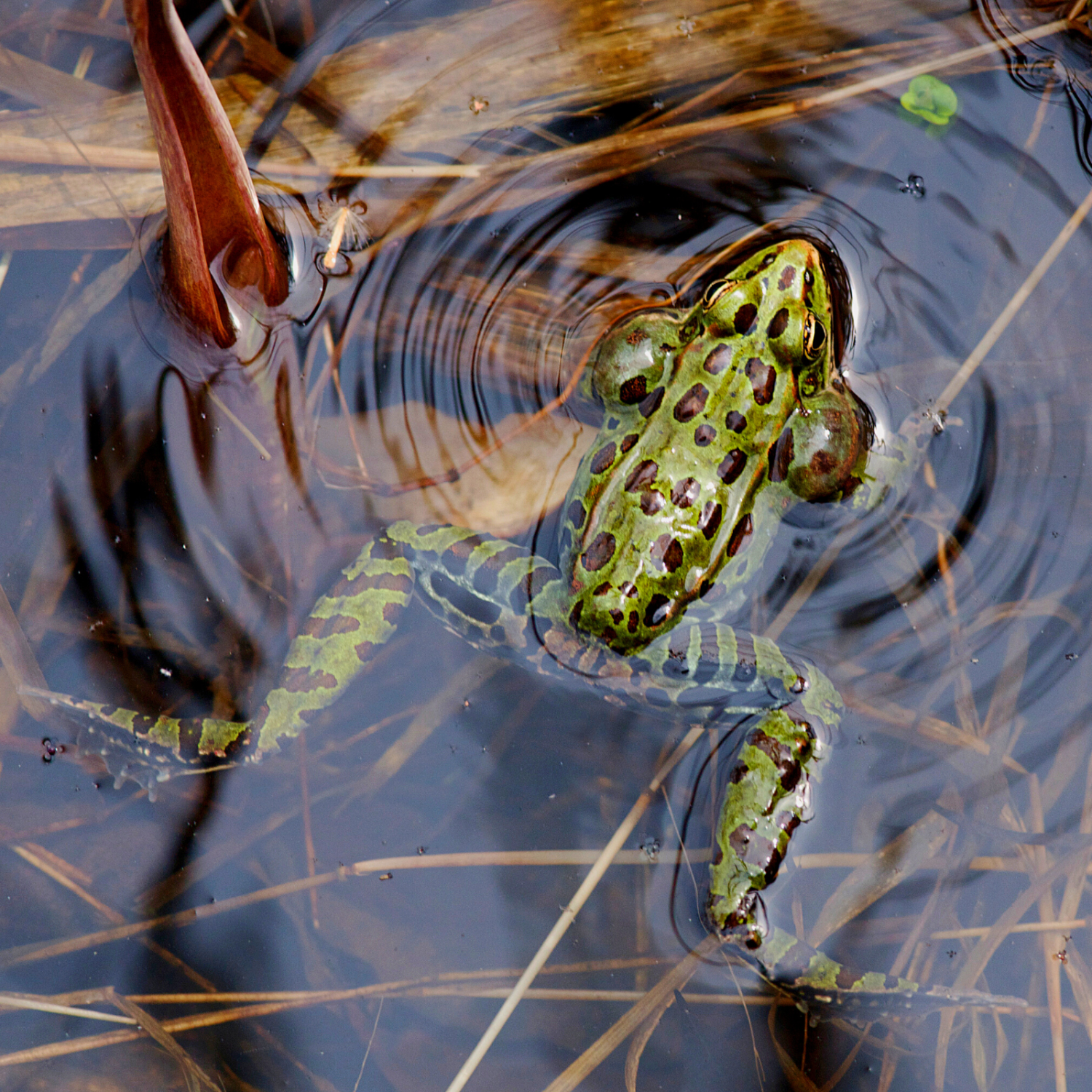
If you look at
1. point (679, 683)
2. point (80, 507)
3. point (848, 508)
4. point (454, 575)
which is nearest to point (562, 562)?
point (454, 575)

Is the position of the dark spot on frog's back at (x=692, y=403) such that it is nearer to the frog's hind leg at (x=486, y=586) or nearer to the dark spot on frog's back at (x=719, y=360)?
the dark spot on frog's back at (x=719, y=360)

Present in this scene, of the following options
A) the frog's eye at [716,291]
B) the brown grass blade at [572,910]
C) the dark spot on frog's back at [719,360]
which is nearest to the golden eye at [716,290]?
the frog's eye at [716,291]

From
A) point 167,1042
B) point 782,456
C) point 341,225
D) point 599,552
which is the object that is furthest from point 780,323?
point 167,1042

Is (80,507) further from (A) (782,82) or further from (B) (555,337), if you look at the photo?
(A) (782,82)

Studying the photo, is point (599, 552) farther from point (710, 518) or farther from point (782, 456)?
point (782, 456)

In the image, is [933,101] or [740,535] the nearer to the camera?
[740,535]

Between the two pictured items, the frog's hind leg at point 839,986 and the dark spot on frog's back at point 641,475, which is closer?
the dark spot on frog's back at point 641,475
